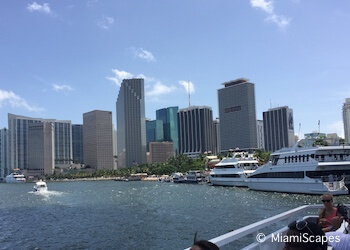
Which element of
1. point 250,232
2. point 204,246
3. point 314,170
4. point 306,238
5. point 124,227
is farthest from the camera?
point 314,170

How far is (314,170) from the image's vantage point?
49062mm

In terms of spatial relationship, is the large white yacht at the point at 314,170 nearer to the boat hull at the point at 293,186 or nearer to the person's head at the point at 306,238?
the boat hull at the point at 293,186

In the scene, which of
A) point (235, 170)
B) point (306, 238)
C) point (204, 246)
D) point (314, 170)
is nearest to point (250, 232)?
point (306, 238)

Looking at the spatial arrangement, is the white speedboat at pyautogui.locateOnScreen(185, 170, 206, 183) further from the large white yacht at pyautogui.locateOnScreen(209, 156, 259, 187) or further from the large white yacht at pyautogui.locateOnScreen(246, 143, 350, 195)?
the large white yacht at pyautogui.locateOnScreen(246, 143, 350, 195)

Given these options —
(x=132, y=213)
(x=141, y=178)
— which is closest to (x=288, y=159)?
(x=132, y=213)

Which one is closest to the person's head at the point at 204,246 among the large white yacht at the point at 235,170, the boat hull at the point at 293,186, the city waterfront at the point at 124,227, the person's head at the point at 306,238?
the person's head at the point at 306,238

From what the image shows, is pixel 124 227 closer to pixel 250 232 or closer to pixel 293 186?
pixel 250 232

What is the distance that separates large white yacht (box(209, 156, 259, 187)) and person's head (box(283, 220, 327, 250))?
7033 centimetres

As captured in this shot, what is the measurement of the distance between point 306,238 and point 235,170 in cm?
7352

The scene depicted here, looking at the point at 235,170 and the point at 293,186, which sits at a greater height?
the point at 235,170

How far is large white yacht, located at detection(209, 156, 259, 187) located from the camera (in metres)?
73.3

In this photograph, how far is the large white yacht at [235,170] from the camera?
73312 mm

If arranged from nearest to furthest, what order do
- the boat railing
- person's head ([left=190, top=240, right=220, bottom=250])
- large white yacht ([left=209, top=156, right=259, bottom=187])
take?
person's head ([left=190, top=240, right=220, bottom=250]), the boat railing, large white yacht ([left=209, top=156, right=259, bottom=187])

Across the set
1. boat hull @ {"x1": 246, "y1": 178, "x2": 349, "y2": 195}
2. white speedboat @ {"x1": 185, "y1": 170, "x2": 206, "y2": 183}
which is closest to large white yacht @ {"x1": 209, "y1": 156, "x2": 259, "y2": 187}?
boat hull @ {"x1": 246, "y1": 178, "x2": 349, "y2": 195}
